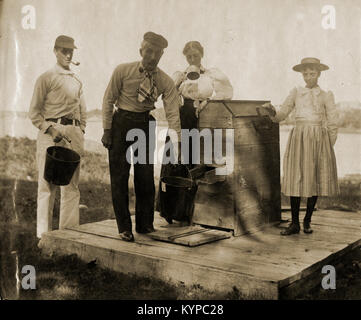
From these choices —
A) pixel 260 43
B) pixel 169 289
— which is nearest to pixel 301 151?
pixel 260 43

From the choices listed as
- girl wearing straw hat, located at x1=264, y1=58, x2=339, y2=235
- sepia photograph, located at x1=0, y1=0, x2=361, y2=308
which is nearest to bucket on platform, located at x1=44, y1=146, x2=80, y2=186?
sepia photograph, located at x1=0, y1=0, x2=361, y2=308

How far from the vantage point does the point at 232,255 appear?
4965 millimetres

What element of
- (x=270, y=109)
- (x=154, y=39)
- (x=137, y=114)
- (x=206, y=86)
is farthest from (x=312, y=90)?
(x=137, y=114)

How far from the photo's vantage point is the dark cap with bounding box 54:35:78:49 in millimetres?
5355

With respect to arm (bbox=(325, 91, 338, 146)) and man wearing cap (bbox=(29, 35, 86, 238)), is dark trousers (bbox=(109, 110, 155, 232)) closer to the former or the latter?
man wearing cap (bbox=(29, 35, 86, 238))

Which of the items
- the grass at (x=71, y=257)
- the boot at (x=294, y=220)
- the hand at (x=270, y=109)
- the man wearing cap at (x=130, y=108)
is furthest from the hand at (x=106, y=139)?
the boot at (x=294, y=220)

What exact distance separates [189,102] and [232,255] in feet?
6.09

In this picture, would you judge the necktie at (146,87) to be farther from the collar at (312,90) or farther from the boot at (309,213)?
the boot at (309,213)

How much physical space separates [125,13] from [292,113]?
6.51 feet

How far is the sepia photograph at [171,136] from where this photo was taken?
16.9ft

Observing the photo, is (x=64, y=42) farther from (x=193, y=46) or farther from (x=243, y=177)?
(x=243, y=177)

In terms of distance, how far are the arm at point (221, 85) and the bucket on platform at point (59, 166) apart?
162cm

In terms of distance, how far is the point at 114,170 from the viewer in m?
5.51
